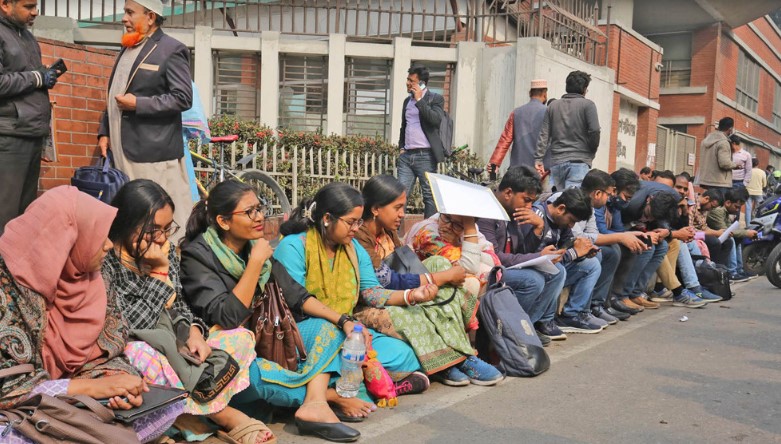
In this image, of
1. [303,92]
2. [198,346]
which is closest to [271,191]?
[303,92]

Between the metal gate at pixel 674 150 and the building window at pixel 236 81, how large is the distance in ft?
39.4

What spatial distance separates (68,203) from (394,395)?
2.28 m

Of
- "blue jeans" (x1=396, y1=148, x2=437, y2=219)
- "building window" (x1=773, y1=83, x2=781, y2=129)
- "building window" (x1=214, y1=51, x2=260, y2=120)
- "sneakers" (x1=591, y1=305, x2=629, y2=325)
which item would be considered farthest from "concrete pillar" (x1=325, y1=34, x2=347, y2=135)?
"building window" (x1=773, y1=83, x2=781, y2=129)

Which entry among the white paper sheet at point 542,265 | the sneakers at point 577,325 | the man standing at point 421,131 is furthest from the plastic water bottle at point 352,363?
the man standing at point 421,131

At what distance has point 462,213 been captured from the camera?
219 inches

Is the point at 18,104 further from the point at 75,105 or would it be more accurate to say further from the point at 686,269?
the point at 686,269

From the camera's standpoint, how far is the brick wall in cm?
596

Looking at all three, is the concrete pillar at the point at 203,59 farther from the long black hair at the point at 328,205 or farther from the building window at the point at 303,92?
the long black hair at the point at 328,205

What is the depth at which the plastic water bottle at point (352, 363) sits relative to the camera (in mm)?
4305

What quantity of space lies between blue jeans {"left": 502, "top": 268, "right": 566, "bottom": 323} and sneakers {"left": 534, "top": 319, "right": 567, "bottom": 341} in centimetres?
9

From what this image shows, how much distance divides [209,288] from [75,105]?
8.52ft

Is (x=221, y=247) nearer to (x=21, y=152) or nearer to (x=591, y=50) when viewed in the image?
(x=21, y=152)

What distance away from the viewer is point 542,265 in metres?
6.29

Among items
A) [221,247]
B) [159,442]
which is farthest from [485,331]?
[159,442]
